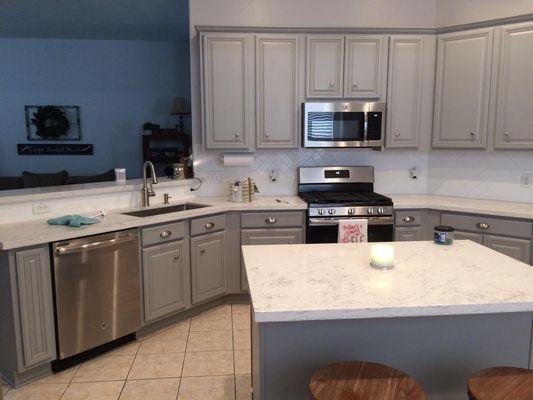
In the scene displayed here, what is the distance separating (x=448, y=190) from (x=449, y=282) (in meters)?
2.90

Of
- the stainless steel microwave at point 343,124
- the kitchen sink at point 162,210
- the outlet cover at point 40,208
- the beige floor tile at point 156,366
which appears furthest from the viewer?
the stainless steel microwave at point 343,124

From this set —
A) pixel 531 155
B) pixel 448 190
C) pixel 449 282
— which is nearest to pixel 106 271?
pixel 449 282

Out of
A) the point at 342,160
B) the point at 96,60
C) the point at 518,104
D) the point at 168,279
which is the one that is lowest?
the point at 168,279

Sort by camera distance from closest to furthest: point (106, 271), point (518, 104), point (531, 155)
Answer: point (106, 271)
point (518, 104)
point (531, 155)

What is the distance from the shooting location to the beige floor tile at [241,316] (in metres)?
3.44

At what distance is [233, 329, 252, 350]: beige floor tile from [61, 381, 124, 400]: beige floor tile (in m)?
0.81

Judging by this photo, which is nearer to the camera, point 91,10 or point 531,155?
point 531,155

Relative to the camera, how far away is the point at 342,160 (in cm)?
435

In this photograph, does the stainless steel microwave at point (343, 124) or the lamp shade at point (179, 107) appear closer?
the stainless steel microwave at point (343, 124)

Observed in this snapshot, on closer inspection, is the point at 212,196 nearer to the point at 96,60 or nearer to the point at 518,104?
the point at 518,104

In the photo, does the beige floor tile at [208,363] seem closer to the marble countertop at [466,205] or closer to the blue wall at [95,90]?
the marble countertop at [466,205]

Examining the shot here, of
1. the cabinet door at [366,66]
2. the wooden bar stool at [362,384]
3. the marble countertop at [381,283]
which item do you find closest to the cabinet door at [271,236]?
the cabinet door at [366,66]

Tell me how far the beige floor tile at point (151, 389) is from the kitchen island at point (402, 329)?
3.55ft

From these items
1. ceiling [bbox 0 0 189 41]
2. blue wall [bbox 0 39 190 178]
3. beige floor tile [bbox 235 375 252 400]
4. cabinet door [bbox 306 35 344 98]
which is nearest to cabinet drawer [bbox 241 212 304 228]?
cabinet door [bbox 306 35 344 98]
